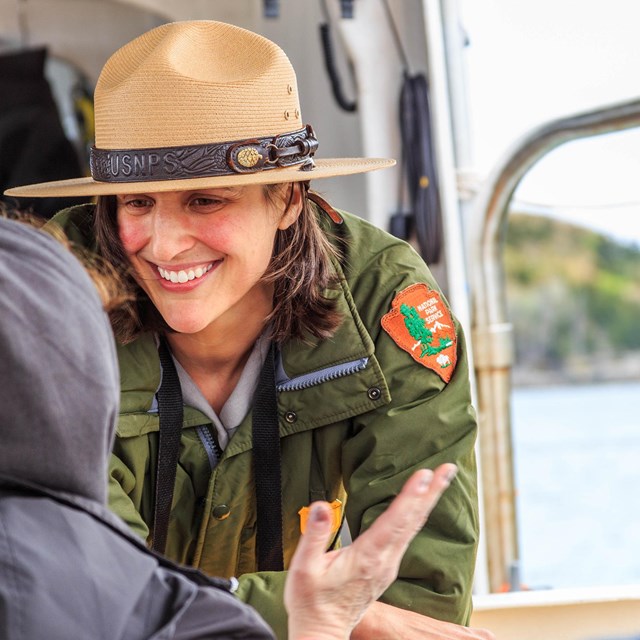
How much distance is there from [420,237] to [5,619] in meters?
2.38

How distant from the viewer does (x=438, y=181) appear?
329 cm

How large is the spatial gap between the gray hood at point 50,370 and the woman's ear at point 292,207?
0.96 meters

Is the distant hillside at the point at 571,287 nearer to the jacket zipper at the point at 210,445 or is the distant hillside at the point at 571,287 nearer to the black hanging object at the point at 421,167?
the black hanging object at the point at 421,167

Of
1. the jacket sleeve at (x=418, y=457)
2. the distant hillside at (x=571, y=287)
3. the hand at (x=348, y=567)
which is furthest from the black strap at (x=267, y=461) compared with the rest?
the distant hillside at (x=571, y=287)

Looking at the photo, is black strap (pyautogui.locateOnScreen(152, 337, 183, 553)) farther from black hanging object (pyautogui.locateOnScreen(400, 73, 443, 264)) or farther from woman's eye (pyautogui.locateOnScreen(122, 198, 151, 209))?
black hanging object (pyautogui.locateOnScreen(400, 73, 443, 264))

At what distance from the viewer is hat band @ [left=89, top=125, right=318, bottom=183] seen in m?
1.83

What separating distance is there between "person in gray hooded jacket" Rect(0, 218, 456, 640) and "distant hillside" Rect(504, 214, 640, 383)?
72.9ft

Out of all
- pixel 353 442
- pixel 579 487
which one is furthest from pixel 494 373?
pixel 579 487

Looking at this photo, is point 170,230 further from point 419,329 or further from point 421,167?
point 421,167

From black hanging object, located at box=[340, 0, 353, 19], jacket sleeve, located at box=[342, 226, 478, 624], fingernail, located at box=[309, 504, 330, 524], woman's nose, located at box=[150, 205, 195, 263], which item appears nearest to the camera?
fingernail, located at box=[309, 504, 330, 524]

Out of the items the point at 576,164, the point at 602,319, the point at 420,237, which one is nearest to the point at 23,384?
the point at 420,237

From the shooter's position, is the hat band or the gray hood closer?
the gray hood

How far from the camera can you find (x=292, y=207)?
206 cm

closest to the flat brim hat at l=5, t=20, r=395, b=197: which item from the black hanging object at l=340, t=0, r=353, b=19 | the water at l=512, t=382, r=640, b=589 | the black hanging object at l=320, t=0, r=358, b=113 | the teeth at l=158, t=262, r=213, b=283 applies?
the teeth at l=158, t=262, r=213, b=283
